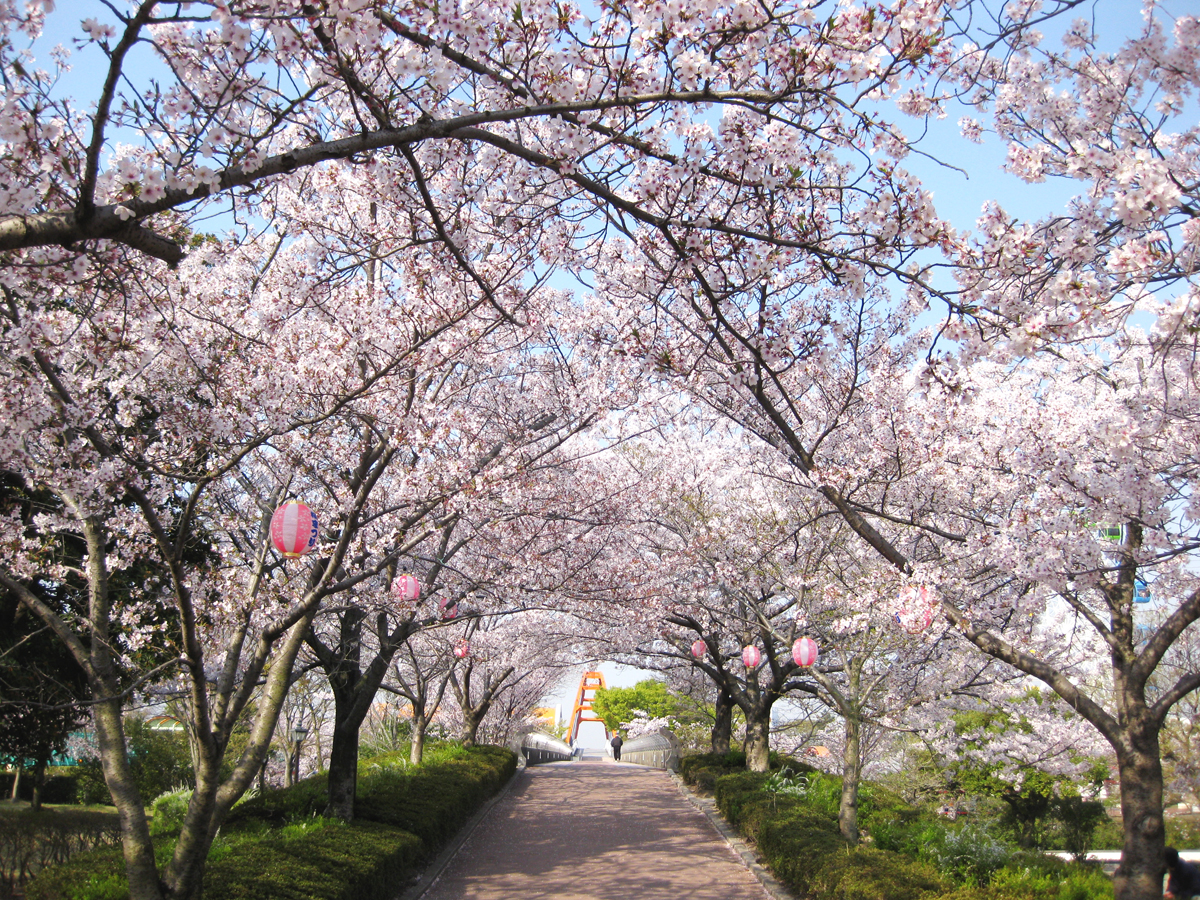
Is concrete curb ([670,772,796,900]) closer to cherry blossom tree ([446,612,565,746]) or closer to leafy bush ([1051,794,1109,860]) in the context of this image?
cherry blossom tree ([446,612,565,746])

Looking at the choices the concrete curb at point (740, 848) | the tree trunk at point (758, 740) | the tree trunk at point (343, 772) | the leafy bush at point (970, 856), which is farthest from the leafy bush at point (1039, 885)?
the tree trunk at point (758, 740)

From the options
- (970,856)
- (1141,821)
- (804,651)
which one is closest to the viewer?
(1141,821)

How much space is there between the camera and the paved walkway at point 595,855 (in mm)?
8148

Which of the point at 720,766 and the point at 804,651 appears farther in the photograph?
the point at 720,766

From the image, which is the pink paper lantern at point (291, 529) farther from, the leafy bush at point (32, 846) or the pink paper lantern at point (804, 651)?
the pink paper lantern at point (804, 651)

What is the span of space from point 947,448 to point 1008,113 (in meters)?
3.37

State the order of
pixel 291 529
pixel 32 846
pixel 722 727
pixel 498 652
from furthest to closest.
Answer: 1. pixel 722 727
2. pixel 498 652
3. pixel 32 846
4. pixel 291 529

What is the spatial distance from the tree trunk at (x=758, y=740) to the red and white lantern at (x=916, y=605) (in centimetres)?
962

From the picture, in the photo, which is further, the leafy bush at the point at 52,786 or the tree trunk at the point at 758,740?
the leafy bush at the point at 52,786

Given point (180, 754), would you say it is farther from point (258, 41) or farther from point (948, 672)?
point (258, 41)

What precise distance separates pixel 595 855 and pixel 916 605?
662cm

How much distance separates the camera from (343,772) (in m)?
8.75

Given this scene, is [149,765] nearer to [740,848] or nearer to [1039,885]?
[740,848]

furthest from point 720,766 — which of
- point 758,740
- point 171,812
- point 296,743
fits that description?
point 171,812
